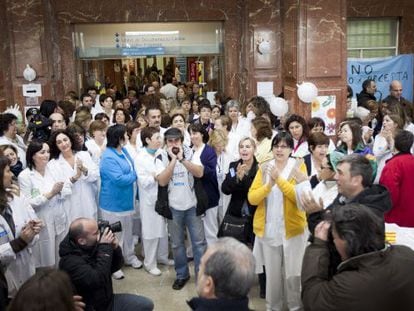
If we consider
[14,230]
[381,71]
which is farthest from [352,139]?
[381,71]

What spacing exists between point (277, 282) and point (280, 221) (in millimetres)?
546

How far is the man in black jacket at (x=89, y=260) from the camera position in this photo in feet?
10.4

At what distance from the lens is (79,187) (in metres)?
5.06

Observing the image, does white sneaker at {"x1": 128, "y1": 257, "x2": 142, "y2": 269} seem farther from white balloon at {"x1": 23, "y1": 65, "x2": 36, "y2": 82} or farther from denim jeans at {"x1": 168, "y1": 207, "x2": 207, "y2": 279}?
white balloon at {"x1": 23, "y1": 65, "x2": 36, "y2": 82}

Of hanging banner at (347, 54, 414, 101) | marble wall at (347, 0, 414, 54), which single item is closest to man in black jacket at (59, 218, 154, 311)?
hanging banner at (347, 54, 414, 101)

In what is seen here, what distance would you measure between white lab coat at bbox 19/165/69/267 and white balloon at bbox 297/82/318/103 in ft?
13.3

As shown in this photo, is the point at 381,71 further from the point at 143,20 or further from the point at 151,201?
the point at 151,201

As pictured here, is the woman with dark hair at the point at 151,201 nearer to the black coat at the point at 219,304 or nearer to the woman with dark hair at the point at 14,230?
the woman with dark hair at the point at 14,230

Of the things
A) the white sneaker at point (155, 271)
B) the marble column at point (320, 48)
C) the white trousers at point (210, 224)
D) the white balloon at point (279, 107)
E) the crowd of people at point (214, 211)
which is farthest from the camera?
the white balloon at point (279, 107)

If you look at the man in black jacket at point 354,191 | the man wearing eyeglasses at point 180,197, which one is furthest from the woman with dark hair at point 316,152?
the man in black jacket at point 354,191

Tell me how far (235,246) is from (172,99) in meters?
7.63

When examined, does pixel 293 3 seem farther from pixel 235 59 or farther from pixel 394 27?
pixel 394 27

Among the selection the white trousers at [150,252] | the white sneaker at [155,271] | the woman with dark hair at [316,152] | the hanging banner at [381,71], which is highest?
the hanging banner at [381,71]

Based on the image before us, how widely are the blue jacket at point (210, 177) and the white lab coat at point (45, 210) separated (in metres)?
1.36
